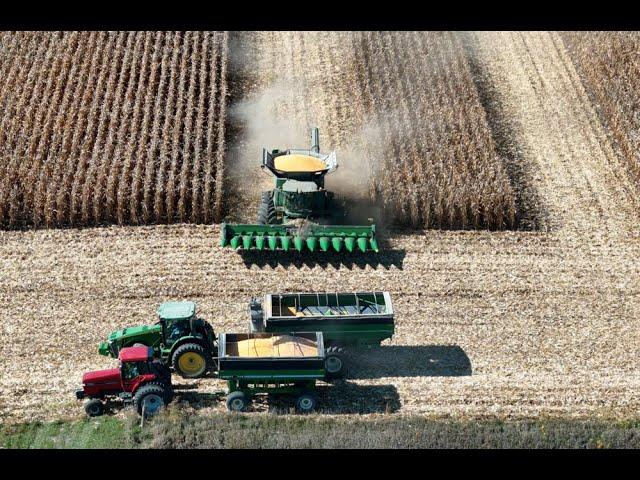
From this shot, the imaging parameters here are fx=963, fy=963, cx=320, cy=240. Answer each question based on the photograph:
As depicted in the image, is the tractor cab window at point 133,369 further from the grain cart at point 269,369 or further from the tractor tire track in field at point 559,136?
the tractor tire track in field at point 559,136

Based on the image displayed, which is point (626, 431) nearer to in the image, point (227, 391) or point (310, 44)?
point (227, 391)

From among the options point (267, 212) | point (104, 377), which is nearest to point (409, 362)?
point (104, 377)

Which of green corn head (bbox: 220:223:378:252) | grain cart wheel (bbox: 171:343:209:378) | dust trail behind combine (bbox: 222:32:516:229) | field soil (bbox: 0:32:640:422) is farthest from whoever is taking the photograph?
dust trail behind combine (bbox: 222:32:516:229)

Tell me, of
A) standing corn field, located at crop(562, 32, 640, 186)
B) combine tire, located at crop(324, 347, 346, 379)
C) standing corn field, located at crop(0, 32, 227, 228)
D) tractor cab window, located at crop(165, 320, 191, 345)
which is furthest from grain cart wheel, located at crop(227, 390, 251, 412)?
standing corn field, located at crop(562, 32, 640, 186)

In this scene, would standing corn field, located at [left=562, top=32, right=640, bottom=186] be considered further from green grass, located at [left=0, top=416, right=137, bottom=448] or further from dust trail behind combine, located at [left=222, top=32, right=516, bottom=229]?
green grass, located at [left=0, top=416, right=137, bottom=448]

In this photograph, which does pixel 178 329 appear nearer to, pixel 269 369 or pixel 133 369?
pixel 133 369

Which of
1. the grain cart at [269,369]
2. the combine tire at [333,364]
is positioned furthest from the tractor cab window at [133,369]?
the combine tire at [333,364]
